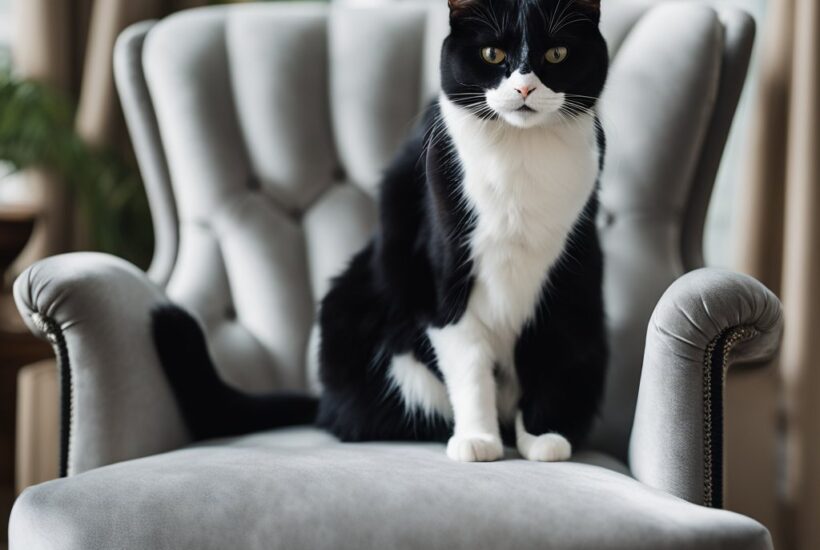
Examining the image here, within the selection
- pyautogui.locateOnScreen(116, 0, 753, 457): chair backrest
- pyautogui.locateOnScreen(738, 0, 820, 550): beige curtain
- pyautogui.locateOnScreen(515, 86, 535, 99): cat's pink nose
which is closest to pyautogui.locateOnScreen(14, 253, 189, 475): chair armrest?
pyautogui.locateOnScreen(116, 0, 753, 457): chair backrest

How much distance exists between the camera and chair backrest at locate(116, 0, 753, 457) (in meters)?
1.38

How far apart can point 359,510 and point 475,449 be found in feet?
0.71

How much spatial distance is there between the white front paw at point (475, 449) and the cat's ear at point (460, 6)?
0.52 meters

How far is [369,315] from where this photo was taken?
47.1 inches

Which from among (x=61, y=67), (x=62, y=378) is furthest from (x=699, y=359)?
(x=61, y=67)

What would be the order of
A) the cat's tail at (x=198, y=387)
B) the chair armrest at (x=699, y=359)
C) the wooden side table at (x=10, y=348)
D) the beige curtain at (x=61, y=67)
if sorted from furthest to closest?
1. the beige curtain at (x=61, y=67)
2. the wooden side table at (x=10, y=348)
3. the cat's tail at (x=198, y=387)
4. the chair armrest at (x=699, y=359)

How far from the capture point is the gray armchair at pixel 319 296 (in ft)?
2.70

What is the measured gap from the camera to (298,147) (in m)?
1.50

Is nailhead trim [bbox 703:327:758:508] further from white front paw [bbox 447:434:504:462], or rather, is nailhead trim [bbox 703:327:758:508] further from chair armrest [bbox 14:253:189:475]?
chair armrest [bbox 14:253:189:475]

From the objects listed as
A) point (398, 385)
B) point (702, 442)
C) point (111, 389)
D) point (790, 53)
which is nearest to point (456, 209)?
point (398, 385)

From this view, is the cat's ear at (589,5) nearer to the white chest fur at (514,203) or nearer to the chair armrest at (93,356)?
the white chest fur at (514,203)

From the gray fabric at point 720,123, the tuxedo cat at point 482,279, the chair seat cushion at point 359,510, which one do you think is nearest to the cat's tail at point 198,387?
the tuxedo cat at point 482,279

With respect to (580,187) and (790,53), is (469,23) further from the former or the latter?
(790,53)

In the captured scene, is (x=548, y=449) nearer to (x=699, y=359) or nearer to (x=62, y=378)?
(x=699, y=359)
